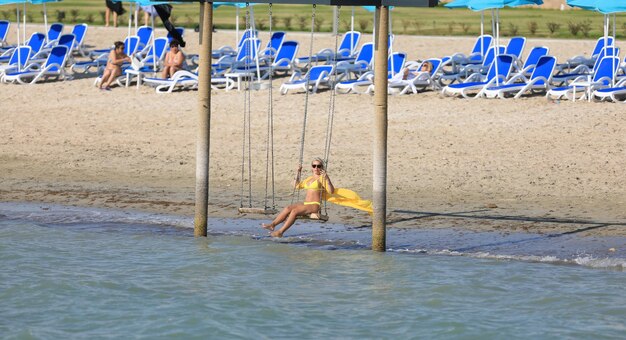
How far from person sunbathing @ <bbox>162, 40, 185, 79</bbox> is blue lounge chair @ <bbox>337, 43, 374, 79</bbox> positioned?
2.47m

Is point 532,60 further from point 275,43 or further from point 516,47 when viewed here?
point 275,43

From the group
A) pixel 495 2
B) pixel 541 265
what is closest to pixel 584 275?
pixel 541 265

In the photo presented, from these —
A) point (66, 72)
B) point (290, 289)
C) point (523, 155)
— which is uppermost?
point (66, 72)

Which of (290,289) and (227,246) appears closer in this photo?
(290,289)

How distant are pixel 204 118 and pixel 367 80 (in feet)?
25.2

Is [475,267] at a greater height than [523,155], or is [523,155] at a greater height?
[523,155]

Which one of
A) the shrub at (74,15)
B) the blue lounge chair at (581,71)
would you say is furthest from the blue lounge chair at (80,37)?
the blue lounge chair at (581,71)

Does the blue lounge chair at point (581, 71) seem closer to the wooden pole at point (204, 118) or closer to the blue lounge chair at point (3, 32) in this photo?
the wooden pole at point (204, 118)

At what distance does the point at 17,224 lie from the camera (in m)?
13.1

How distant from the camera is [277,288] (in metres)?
11.4

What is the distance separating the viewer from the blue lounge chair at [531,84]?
1822cm

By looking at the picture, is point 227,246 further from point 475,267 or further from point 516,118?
point 516,118

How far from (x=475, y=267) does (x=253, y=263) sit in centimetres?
203

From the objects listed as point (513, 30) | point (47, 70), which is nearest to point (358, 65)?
point (47, 70)
